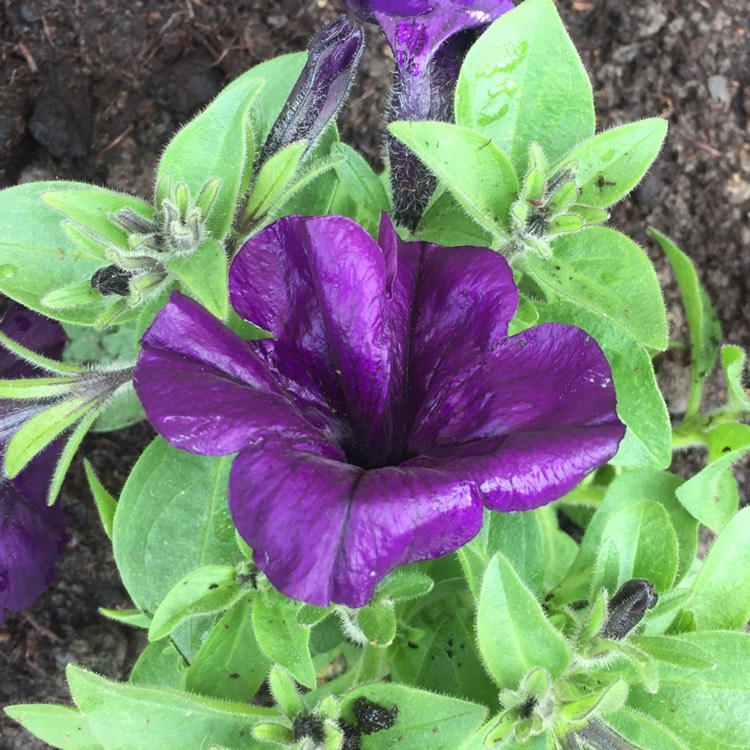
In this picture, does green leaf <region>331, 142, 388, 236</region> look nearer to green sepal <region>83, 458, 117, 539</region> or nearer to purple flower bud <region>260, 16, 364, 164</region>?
purple flower bud <region>260, 16, 364, 164</region>

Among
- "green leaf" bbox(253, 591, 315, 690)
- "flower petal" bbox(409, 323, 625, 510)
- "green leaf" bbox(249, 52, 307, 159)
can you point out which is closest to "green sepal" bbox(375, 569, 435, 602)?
"green leaf" bbox(253, 591, 315, 690)

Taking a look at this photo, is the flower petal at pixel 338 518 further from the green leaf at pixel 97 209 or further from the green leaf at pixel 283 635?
the green leaf at pixel 97 209

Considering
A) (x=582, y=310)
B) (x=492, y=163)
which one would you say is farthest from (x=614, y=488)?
(x=492, y=163)

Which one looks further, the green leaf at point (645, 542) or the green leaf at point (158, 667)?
the green leaf at point (158, 667)

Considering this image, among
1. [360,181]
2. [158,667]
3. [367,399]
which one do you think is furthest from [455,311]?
[158,667]

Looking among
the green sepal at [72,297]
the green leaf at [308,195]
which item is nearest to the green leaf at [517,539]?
the green leaf at [308,195]

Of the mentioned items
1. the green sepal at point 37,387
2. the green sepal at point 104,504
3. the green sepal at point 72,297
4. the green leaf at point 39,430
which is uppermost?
the green sepal at point 72,297
